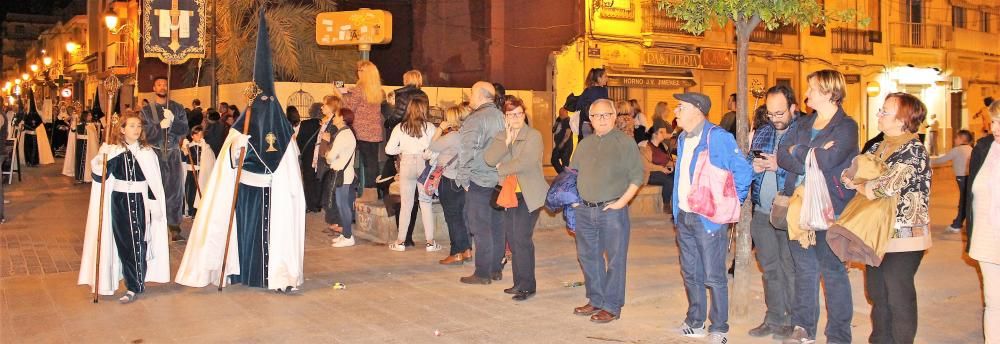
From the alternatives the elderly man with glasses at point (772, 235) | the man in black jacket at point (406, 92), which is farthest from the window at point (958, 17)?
the elderly man with glasses at point (772, 235)

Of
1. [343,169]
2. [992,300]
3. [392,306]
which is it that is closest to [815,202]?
[992,300]

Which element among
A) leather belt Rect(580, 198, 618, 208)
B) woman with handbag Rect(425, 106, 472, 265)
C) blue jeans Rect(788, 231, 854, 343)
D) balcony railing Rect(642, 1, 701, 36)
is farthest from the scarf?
balcony railing Rect(642, 1, 701, 36)

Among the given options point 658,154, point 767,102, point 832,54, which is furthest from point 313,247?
point 832,54

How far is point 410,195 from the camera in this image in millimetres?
10844

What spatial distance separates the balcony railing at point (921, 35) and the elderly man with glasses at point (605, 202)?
29134 mm

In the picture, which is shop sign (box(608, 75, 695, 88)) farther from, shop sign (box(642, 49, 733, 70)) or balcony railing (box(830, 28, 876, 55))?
balcony railing (box(830, 28, 876, 55))

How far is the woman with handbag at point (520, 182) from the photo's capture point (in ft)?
26.5

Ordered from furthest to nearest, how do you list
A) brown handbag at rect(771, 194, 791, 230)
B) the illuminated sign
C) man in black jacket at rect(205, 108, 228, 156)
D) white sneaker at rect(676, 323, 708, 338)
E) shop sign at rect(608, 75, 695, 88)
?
shop sign at rect(608, 75, 695, 88) < man in black jacket at rect(205, 108, 228, 156) < the illuminated sign < white sneaker at rect(676, 323, 708, 338) < brown handbag at rect(771, 194, 791, 230)

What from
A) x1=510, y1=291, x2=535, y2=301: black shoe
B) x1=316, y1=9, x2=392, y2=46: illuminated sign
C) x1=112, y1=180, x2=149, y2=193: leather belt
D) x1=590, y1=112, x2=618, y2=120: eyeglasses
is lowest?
x1=510, y1=291, x2=535, y2=301: black shoe

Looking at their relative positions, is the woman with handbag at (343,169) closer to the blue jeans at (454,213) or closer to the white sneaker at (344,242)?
the white sneaker at (344,242)

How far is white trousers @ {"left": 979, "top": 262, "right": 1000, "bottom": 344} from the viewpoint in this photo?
568 cm

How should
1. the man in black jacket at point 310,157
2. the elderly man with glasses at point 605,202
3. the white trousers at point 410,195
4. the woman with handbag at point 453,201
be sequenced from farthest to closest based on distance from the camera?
the man in black jacket at point 310,157 < the white trousers at point 410,195 < the woman with handbag at point 453,201 < the elderly man with glasses at point 605,202

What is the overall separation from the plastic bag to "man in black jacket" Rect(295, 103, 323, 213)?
317 inches

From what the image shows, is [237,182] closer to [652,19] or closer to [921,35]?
[652,19]
